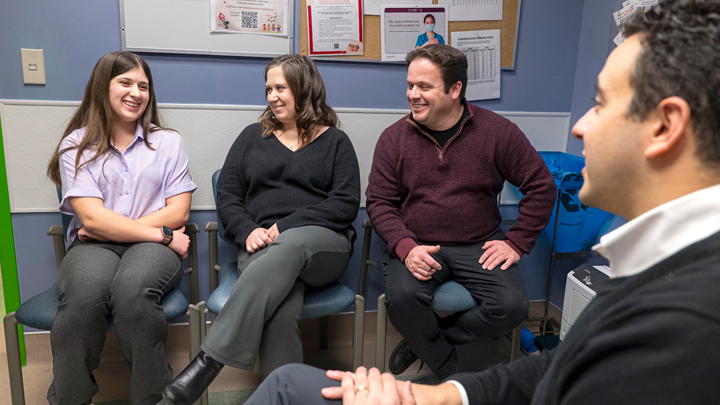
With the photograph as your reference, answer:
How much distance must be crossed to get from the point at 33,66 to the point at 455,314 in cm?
192

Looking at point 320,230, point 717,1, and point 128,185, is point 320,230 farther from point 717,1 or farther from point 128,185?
point 717,1

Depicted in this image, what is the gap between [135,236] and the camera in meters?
1.86

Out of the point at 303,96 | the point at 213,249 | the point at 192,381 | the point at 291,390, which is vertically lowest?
the point at 192,381

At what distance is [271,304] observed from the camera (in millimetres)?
1726

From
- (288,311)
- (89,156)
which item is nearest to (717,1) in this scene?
(288,311)

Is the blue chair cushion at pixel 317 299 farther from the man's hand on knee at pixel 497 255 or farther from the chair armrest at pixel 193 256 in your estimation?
the man's hand on knee at pixel 497 255

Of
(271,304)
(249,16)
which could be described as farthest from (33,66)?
(271,304)

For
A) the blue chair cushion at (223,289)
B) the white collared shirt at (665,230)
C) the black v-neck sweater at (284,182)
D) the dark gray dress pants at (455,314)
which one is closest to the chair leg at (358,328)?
the dark gray dress pants at (455,314)

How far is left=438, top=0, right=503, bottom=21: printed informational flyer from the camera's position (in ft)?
7.93

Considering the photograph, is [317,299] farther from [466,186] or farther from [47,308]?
[47,308]

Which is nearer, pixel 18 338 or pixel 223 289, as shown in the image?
pixel 18 338

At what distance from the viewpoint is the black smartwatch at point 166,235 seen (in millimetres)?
1902

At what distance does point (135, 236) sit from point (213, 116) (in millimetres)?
666

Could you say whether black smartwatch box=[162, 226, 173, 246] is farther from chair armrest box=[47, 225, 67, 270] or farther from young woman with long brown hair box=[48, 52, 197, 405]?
chair armrest box=[47, 225, 67, 270]
